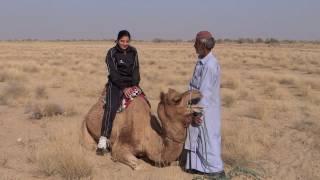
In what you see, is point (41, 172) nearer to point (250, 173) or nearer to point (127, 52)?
point (127, 52)

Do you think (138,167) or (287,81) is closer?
(138,167)

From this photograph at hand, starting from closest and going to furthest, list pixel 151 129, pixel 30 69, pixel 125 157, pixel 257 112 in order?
pixel 151 129 → pixel 125 157 → pixel 257 112 → pixel 30 69

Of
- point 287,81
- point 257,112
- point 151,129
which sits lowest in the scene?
point 287,81

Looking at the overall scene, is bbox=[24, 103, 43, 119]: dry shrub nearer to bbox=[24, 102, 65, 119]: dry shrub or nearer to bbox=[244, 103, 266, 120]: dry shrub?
bbox=[24, 102, 65, 119]: dry shrub

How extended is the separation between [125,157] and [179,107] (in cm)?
136

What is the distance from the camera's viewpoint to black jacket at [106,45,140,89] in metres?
8.33

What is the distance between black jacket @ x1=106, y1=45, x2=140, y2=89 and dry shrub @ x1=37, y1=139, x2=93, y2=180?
50.1 inches

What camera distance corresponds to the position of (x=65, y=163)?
24.8ft

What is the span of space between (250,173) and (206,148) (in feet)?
2.75

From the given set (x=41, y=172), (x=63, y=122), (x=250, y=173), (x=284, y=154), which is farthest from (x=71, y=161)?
(x=63, y=122)

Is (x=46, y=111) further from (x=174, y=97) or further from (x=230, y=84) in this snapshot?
(x=230, y=84)

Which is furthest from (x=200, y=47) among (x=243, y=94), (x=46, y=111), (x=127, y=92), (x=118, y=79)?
(x=243, y=94)

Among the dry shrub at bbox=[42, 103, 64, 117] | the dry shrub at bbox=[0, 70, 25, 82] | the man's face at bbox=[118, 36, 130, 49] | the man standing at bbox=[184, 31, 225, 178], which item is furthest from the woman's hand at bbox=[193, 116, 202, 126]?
the dry shrub at bbox=[0, 70, 25, 82]

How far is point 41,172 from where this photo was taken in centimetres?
769
